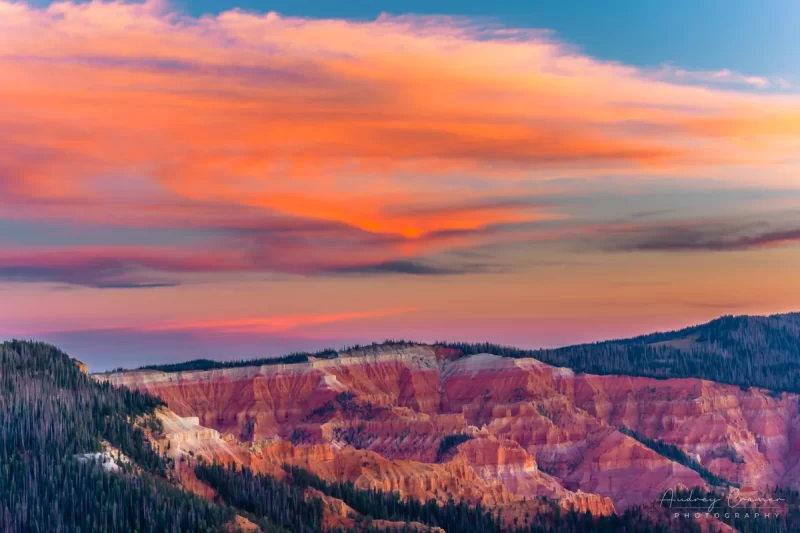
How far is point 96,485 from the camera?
655 ft

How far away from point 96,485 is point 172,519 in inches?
523

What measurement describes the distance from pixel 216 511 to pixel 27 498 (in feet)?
78.4

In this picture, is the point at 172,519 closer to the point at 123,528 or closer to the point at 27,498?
the point at 123,528

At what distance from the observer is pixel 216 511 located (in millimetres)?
198250

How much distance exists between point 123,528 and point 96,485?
1101 centimetres

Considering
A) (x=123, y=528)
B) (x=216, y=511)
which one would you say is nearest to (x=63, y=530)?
(x=123, y=528)

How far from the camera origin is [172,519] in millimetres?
192875

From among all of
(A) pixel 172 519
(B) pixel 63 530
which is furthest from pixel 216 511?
(B) pixel 63 530

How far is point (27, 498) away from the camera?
Answer: 195250 mm

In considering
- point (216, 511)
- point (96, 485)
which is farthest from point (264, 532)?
point (96, 485)

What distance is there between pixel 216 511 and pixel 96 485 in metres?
16.1

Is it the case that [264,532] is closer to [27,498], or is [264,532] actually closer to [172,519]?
[172,519]

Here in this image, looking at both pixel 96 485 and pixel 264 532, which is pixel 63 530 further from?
pixel 264 532

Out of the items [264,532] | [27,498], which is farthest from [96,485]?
[264,532]
